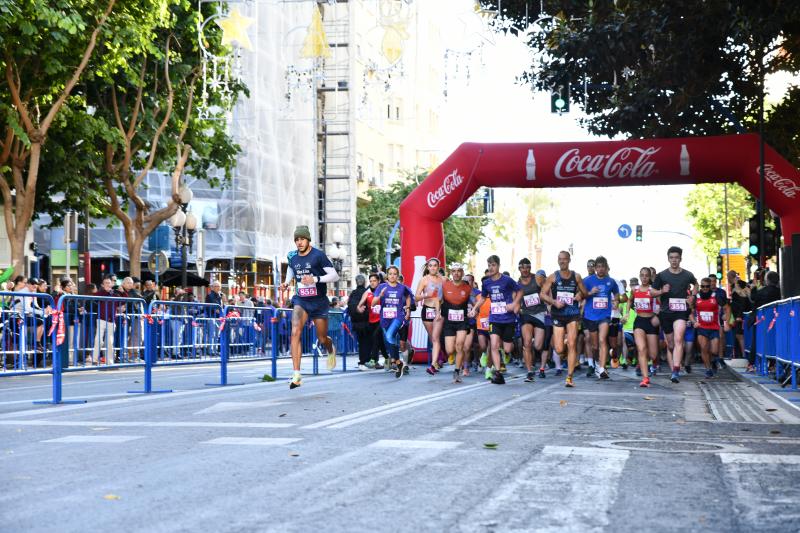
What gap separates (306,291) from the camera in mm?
15672

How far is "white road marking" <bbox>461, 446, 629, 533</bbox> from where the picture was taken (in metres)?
5.60

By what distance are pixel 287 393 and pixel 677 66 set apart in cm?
1159

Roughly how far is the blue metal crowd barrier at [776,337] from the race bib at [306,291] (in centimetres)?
575

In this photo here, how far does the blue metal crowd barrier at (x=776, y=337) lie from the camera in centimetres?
1562

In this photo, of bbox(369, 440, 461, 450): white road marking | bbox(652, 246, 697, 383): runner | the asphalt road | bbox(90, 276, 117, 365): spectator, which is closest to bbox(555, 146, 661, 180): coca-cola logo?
bbox(652, 246, 697, 383): runner

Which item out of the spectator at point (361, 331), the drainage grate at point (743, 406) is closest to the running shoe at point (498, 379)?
the drainage grate at point (743, 406)

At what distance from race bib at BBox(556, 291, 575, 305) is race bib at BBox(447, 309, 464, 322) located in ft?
4.89

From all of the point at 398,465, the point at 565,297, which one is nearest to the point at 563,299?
the point at 565,297

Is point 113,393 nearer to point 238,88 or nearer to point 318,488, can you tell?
point 318,488

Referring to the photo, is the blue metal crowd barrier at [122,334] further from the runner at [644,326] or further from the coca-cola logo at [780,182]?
the coca-cola logo at [780,182]

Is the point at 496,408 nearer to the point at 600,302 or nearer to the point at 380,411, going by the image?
the point at 380,411

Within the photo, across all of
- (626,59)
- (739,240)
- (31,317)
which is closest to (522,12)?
(626,59)

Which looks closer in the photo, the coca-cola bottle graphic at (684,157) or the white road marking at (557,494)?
the white road marking at (557,494)

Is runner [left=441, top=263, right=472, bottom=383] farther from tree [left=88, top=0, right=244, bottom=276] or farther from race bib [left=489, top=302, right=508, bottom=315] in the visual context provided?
tree [left=88, top=0, right=244, bottom=276]
